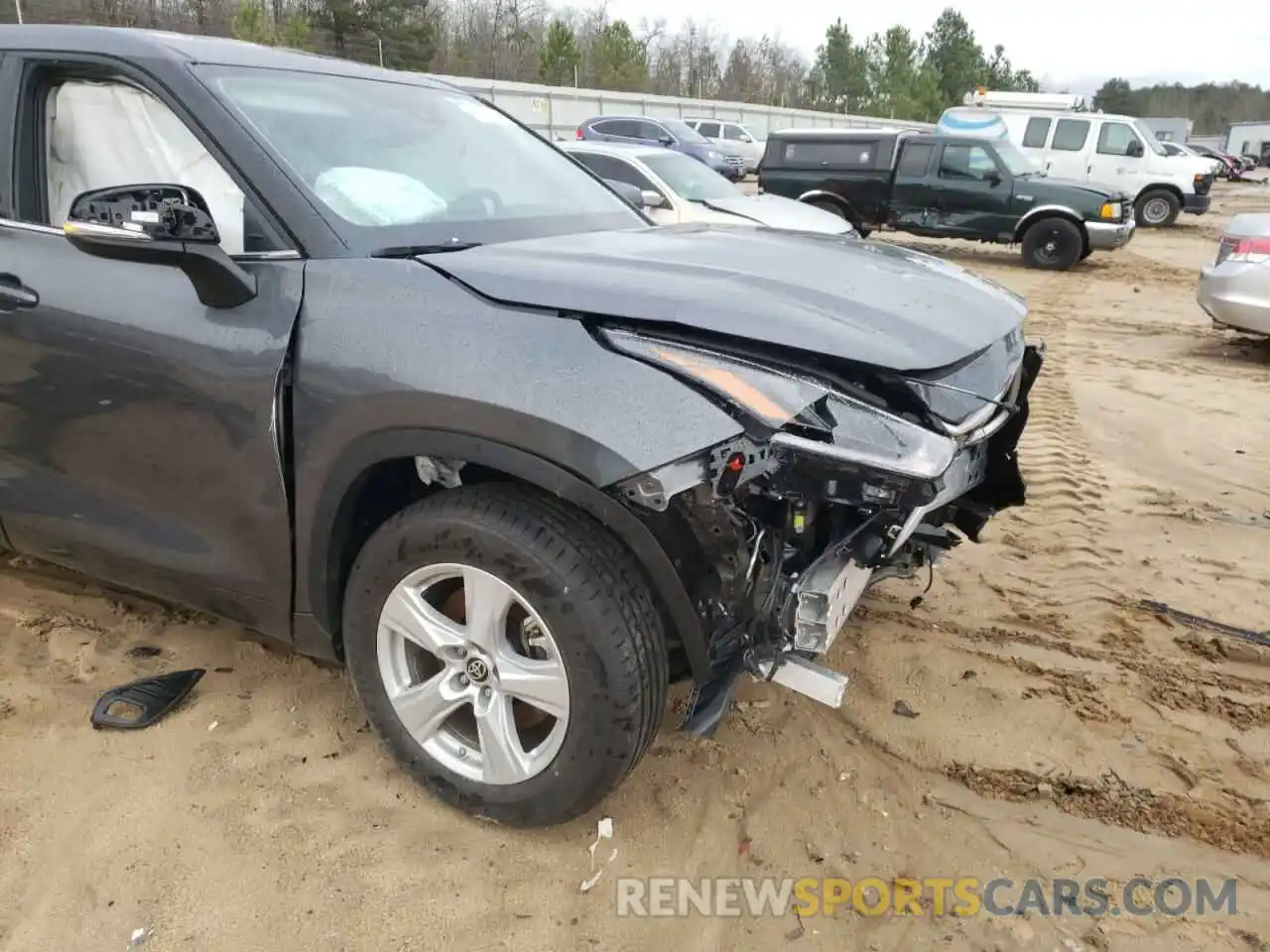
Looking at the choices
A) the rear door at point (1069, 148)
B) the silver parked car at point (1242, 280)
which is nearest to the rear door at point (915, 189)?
the rear door at point (1069, 148)

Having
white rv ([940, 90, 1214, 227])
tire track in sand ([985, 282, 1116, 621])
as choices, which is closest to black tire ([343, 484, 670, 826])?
tire track in sand ([985, 282, 1116, 621])

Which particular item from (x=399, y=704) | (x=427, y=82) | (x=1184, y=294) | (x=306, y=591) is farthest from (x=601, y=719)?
(x=1184, y=294)

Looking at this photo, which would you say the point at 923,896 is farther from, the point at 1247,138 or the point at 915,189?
the point at 1247,138

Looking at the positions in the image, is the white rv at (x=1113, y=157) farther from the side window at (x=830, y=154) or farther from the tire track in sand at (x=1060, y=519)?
the tire track in sand at (x=1060, y=519)

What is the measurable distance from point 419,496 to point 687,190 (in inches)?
309

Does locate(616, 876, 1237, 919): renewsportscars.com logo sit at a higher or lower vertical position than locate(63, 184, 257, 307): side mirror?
lower

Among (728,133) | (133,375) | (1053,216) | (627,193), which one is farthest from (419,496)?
(728,133)

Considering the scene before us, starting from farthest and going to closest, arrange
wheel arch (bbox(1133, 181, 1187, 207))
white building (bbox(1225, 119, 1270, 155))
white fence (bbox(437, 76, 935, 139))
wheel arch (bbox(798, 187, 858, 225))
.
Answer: white building (bbox(1225, 119, 1270, 155)), white fence (bbox(437, 76, 935, 139)), wheel arch (bbox(1133, 181, 1187, 207)), wheel arch (bbox(798, 187, 858, 225))

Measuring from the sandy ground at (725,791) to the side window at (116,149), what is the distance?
1402 mm

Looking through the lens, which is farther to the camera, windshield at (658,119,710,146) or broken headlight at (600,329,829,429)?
windshield at (658,119,710,146)

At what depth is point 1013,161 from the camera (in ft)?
46.0

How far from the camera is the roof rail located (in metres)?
21.4

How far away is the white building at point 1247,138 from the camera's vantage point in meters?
60.8

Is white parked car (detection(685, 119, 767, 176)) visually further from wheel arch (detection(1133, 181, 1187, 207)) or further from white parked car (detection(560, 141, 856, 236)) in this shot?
white parked car (detection(560, 141, 856, 236))
